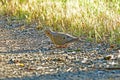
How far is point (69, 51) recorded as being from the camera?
27.3 feet

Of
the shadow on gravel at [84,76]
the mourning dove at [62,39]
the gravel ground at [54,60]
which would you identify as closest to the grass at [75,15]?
the gravel ground at [54,60]

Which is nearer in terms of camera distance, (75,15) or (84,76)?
(84,76)

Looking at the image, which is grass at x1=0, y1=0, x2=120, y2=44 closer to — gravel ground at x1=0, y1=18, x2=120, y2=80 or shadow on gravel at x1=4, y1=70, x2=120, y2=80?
gravel ground at x1=0, y1=18, x2=120, y2=80

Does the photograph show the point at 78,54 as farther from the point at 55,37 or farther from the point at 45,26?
the point at 45,26

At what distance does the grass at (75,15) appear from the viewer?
9.55 m

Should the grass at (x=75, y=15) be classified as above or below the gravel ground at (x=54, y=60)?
above

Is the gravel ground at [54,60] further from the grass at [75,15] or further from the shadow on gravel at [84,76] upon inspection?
the grass at [75,15]

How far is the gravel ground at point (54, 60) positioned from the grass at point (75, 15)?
57 centimetres

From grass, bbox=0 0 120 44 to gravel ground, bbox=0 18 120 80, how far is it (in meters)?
0.57

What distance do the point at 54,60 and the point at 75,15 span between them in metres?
3.30

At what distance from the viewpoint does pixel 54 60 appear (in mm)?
7582

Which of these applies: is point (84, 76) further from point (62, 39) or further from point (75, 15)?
point (75, 15)

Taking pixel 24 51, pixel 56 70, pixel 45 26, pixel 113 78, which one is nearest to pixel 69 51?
pixel 24 51

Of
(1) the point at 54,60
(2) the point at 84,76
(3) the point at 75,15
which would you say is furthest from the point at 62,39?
(3) the point at 75,15
